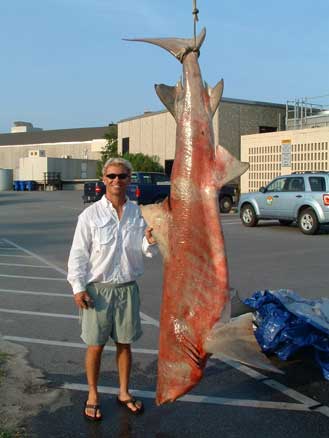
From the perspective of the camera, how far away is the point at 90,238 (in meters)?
3.91

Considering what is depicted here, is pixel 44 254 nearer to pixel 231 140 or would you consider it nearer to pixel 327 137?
pixel 327 137

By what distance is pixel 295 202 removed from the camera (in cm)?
1678

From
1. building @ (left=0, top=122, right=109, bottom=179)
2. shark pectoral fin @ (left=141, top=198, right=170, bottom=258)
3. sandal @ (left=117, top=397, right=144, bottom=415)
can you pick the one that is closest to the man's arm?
shark pectoral fin @ (left=141, top=198, right=170, bottom=258)

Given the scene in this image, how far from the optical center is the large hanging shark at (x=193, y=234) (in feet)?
10.3

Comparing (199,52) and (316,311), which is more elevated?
(199,52)

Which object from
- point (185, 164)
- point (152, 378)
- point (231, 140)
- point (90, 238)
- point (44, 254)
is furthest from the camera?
point (231, 140)

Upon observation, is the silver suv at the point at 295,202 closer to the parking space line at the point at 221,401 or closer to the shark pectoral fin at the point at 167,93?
the parking space line at the point at 221,401

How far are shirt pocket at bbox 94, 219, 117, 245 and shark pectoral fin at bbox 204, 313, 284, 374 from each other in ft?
3.77

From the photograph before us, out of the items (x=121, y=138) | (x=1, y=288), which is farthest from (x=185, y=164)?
(x=121, y=138)

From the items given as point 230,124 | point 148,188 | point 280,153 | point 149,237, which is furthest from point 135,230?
point 230,124

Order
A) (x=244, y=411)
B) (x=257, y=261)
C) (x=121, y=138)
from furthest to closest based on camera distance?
(x=121, y=138)
(x=257, y=261)
(x=244, y=411)

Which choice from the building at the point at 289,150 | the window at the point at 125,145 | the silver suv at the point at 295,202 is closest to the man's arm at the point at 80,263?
the silver suv at the point at 295,202

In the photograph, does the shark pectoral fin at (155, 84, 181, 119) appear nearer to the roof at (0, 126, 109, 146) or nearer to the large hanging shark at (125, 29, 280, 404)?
the large hanging shark at (125, 29, 280, 404)

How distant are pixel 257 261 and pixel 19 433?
8022mm
